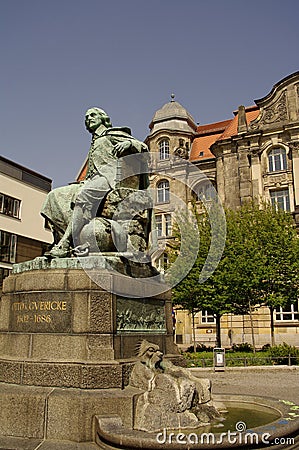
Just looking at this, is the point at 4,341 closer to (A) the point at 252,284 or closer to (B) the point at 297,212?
(A) the point at 252,284

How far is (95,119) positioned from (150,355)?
4.47 metres

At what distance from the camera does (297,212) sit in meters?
34.1

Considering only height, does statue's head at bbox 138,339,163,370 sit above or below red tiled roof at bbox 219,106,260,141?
below

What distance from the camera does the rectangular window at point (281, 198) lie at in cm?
3675

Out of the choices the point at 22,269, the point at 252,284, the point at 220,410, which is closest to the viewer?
the point at 220,410

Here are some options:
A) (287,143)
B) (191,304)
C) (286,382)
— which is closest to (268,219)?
(191,304)

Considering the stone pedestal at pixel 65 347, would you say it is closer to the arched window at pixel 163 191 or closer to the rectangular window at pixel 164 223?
the rectangular window at pixel 164 223

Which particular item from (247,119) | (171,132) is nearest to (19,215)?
(171,132)

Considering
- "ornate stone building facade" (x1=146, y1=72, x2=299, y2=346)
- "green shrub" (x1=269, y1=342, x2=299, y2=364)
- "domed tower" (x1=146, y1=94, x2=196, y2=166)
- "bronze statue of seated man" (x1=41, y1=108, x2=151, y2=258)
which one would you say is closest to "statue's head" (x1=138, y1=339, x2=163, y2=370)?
"bronze statue of seated man" (x1=41, y1=108, x2=151, y2=258)

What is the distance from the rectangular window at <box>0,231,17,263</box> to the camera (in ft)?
122

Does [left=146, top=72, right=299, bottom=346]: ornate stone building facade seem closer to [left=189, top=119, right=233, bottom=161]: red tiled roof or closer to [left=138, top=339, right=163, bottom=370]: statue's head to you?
[left=189, top=119, right=233, bottom=161]: red tiled roof

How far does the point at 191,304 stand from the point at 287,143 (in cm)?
1632

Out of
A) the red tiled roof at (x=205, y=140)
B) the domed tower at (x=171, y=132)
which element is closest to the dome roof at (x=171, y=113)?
the domed tower at (x=171, y=132)

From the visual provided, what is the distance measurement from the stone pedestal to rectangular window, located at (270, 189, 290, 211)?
31050mm
